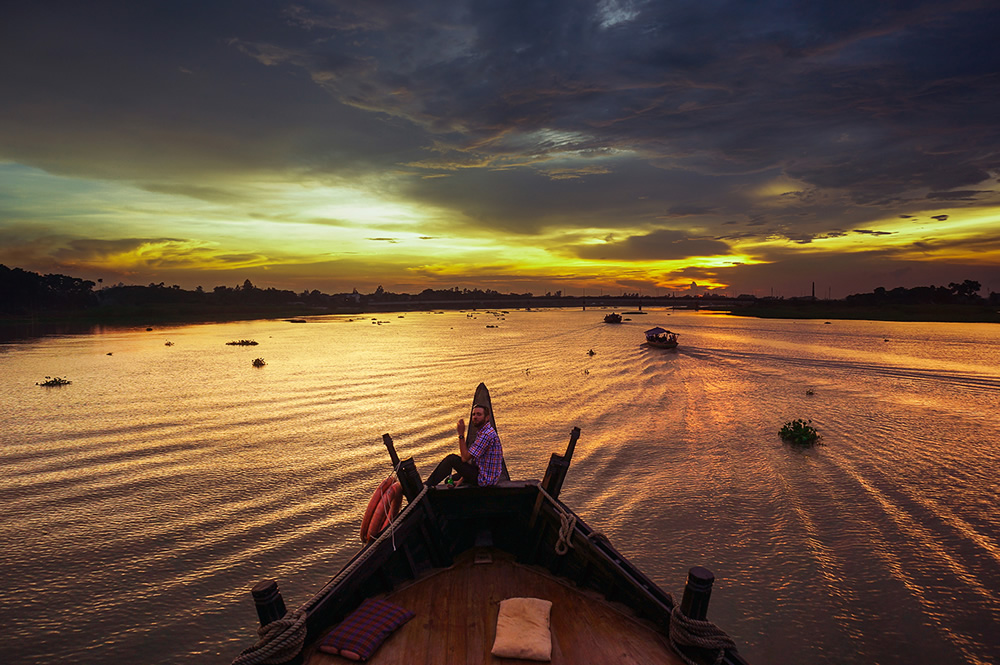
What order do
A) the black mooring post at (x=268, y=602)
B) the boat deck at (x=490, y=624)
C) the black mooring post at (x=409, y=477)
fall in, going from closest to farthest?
the black mooring post at (x=268, y=602)
the boat deck at (x=490, y=624)
the black mooring post at (x=409, y=477)

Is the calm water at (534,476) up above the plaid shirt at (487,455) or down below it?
below

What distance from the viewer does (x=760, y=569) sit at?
11.0m

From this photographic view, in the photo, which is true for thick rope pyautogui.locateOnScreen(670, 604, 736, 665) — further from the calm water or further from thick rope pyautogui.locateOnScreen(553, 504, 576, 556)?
the calm water

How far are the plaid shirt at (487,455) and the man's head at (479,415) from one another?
0.37 m

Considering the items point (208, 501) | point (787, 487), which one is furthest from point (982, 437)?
point (208, 501)

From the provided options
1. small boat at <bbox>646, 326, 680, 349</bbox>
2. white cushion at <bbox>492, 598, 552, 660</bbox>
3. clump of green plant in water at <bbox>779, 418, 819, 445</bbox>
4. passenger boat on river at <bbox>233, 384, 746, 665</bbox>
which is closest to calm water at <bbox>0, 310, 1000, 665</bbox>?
clump of green plant in water at <bbox>779, 418, 819, 445</bbox>

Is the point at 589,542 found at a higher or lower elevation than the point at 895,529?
higher

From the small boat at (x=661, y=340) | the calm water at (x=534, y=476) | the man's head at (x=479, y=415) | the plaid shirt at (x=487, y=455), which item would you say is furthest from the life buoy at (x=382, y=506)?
the small boat at (x=661, y=340)

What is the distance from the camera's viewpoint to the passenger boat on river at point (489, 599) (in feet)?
17.5

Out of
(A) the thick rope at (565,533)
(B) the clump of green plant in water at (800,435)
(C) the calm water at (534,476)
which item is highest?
(A) the thick rope at (565,533)

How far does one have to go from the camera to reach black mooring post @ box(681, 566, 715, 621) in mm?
5195

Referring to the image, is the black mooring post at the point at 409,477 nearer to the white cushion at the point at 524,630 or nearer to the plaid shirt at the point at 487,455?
the plaid shirt at the point at 487,455

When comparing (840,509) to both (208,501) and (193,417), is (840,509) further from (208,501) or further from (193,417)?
(193,417)

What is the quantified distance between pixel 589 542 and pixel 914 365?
183 feet
